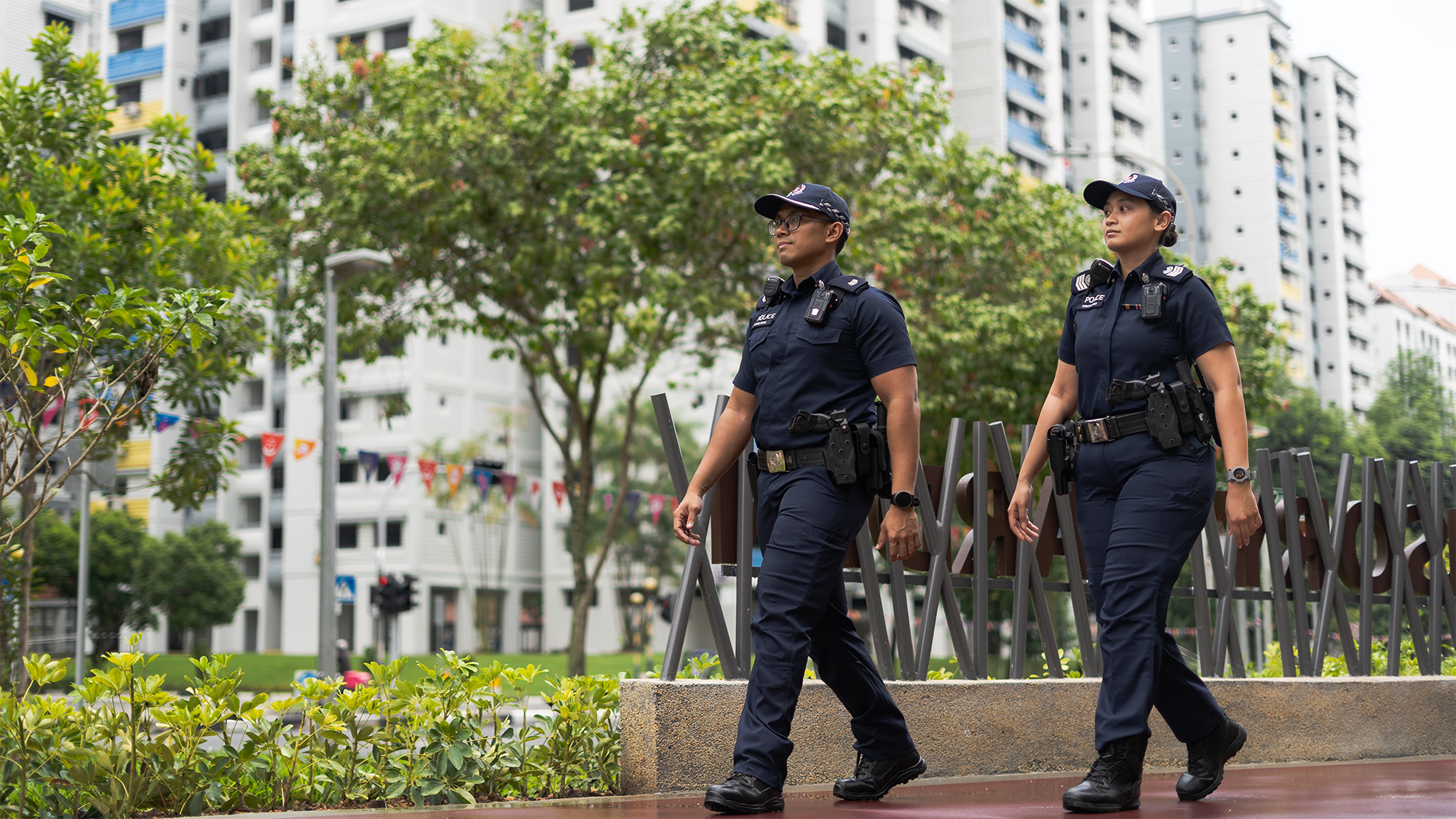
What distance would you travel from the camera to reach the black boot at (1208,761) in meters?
4.32

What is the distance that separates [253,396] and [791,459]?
53.6 meters

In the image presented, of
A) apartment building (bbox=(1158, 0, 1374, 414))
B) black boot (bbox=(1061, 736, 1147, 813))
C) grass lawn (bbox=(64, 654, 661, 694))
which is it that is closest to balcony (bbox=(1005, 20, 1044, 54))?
apartment building (bbox=(1158, 0, 1374, 414))

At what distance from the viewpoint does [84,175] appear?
449 inches

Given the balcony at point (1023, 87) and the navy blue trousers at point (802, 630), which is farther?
the balcony at point (1023, 87)

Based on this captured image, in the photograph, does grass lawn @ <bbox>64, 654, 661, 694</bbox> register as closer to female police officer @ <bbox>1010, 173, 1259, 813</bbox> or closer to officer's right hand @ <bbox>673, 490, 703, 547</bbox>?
officer's right hand @ <bbox>673, 490, 703, 547</bbox>

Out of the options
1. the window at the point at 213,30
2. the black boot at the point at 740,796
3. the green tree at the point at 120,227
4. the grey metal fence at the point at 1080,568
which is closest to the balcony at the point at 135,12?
the window at the point at 213,30

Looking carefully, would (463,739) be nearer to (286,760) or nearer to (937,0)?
(286,760)

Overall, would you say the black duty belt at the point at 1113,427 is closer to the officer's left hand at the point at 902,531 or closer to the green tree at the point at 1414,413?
the officer's left hand at the point at 902,531

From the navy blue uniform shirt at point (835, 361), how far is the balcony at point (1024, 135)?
56.0 meters

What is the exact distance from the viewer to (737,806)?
12.7ft

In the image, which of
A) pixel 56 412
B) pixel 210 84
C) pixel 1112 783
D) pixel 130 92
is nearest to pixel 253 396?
pixel 210 84

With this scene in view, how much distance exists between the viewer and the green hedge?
4.06m

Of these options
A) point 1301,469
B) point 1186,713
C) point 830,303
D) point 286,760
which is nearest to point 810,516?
point 830,303

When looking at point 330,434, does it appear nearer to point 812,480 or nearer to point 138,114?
point 812,480
